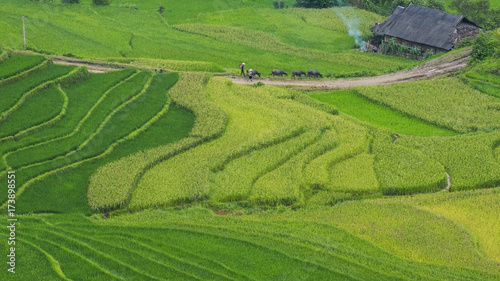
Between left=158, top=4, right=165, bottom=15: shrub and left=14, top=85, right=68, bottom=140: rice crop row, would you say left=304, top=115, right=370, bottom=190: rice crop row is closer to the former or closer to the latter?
left=14, top=85, right=68, bottom=140: rice crop row

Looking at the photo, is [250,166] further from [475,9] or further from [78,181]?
[475,9]

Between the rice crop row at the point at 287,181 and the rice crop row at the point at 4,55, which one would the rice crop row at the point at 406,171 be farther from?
the rice crop row at the point at 4,55

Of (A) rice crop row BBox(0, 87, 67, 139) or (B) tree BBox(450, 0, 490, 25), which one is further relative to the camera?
(B) tree BBox(450, 0, 490, 25)

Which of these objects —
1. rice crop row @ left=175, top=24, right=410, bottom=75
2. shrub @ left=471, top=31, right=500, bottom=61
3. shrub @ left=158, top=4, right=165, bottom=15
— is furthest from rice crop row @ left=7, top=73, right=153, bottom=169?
shrub @ left=158, top=4, right=165, bottom=15

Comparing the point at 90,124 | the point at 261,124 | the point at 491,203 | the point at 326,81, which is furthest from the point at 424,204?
the point at 326,81

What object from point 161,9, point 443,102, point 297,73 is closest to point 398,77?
point 443,102
